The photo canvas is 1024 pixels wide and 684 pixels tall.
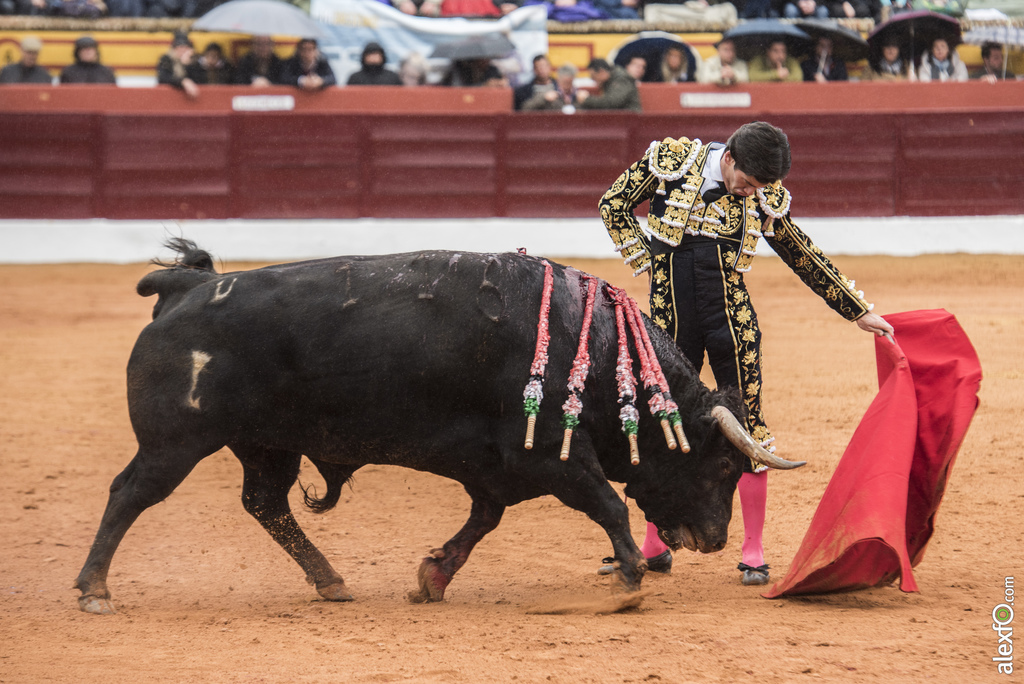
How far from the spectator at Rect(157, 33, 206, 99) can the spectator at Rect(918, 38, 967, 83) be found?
22.5 ft

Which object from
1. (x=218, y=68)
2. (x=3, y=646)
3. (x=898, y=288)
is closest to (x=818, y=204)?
(x=898, y=288)

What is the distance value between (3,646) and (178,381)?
30.3 inches

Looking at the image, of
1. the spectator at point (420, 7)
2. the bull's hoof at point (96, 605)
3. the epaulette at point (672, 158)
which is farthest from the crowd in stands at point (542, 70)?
the bull's hoof at point (96, 605)

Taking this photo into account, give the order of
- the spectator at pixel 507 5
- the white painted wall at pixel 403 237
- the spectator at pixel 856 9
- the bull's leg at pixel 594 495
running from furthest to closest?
the spectator at pixel 507 5, the spectator at pixel 856 9, the white painted wall at pixel 403 237, the bull's leg at pixel 594 495

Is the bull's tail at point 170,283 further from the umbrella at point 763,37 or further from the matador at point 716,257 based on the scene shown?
the umbrella at point 763,37

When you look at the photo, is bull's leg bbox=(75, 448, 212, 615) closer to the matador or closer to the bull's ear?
the bull's ear

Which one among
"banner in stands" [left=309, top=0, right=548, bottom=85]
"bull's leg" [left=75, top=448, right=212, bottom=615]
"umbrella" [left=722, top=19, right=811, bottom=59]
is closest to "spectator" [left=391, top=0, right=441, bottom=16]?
"banner in stands" [left=309, top=0, right=548, bottom=85]

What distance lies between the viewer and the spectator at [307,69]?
10414 mm

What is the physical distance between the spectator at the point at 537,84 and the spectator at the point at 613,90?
412 millimetres

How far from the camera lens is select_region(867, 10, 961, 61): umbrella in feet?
34.4

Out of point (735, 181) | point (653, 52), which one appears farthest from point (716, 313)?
point (653, 52)

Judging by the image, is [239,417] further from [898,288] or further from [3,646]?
[898,288]

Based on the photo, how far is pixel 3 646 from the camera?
8.79 ft

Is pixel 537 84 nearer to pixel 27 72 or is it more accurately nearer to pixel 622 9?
pixel 622 9
